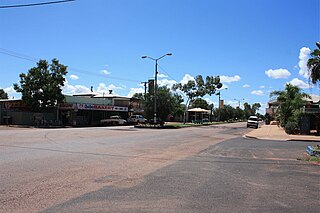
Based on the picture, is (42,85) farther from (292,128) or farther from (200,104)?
(200,104)

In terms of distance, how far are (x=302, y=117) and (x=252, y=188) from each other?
25.1m

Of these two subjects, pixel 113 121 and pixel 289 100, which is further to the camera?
pixel 113 121

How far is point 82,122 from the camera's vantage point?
54344 millimetres

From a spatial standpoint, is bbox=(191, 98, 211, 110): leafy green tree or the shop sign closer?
the shop sign

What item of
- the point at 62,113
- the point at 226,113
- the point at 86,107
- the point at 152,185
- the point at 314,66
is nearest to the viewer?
the point at 152,185

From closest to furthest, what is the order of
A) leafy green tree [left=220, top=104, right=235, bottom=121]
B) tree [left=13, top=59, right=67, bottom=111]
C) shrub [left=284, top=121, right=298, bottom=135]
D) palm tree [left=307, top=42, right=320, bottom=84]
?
palm tree [left=307, top=42, right=320, bottom=84] → shrub [left=284, top=121, right=298, bottom=135] → tree [left=13, top=59, right=67, bottom=111] → leafy green tree [left=220, top=104, right=235, bottom=121]

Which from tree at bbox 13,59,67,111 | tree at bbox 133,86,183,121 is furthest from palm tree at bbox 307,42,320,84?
tree at bbox 13,59,67,111

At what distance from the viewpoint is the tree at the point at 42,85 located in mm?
45312

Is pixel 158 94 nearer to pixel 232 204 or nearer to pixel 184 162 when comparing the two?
pixel 184 162

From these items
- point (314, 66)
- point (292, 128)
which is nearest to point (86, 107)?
point (292, 128)

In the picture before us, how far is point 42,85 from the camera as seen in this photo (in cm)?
4544

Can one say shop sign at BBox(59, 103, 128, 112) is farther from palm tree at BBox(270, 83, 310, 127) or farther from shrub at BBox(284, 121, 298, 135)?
shrub at BBox(284, 121, 298, 135)

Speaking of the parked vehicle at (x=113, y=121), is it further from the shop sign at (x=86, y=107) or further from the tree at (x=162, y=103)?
the tree at (x=162, y=103)

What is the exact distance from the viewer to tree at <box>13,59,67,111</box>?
4531 cm
